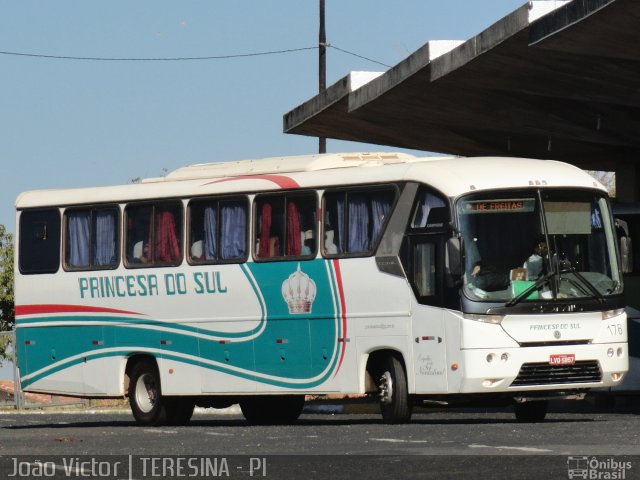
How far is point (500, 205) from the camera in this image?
2130 centimetres

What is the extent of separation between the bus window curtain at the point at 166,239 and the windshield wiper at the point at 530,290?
17.9ft

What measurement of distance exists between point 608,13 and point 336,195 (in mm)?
5276

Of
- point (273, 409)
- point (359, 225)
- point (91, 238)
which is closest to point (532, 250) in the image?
point (359, 225)

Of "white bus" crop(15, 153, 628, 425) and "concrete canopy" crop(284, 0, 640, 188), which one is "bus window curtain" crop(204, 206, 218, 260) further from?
"concrete canopy" crop(284, 0, 640, 188)

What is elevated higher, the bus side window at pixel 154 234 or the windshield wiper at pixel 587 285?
the bus side window at pixel 154 234

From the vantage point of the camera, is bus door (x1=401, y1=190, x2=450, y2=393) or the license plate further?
bus door (x1=401, y1=190, x2=450, y2=393)

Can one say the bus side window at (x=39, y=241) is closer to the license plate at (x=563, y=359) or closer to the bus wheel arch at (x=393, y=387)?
the bus wheel arch at (x=393, y=387)

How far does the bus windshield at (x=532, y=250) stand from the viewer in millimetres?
20906

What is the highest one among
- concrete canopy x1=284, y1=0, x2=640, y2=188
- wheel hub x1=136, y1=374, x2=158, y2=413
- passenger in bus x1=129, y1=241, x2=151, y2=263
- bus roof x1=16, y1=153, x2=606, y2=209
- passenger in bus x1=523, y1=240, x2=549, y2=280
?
concrete canopy x1=284, y1=0, x2=640, y2=188

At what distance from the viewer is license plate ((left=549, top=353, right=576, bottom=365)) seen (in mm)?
20859

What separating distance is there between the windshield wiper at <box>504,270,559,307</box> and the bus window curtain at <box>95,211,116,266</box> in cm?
662

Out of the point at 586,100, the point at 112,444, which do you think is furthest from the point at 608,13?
the point at 112,444

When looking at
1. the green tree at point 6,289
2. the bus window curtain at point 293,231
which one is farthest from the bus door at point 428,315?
the green tree at point 6,289

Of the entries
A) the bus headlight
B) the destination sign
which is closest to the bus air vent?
the bus headlight
